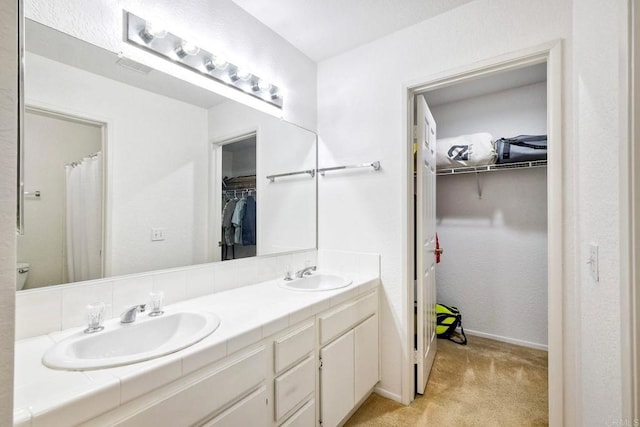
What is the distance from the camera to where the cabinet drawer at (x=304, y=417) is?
1268 millimetres

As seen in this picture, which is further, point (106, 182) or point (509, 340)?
point (509, 340)

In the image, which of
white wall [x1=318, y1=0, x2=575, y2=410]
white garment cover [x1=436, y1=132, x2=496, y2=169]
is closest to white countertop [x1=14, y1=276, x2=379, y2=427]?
white wall [x1=318, y1=0, x2=575, y2=410]

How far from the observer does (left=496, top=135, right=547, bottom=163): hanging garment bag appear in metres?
2.40

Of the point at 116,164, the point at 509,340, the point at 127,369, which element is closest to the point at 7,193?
the point at 127,369

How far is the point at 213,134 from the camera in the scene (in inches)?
64.3

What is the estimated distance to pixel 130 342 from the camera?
3.65 ft

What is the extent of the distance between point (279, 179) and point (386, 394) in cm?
165

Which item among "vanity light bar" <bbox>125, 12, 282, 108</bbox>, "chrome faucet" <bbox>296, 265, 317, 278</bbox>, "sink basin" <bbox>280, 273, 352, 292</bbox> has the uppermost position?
"vanity light bar" <bbox>125, 12, 282, 108</bbox>

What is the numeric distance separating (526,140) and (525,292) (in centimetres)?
137

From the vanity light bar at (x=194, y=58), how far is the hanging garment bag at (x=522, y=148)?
195cm

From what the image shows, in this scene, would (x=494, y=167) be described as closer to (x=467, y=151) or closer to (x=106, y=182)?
(x=467, y=151)

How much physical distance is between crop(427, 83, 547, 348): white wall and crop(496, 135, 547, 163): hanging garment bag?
26 centimetres

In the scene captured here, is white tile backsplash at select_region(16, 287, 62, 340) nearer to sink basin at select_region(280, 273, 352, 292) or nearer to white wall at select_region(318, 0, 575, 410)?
sink basin at select_region(280, 273, 352, 292)

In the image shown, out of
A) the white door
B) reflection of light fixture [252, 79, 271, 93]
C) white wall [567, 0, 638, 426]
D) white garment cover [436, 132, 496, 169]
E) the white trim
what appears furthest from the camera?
white garment cover [436, 132, 496, 169]
